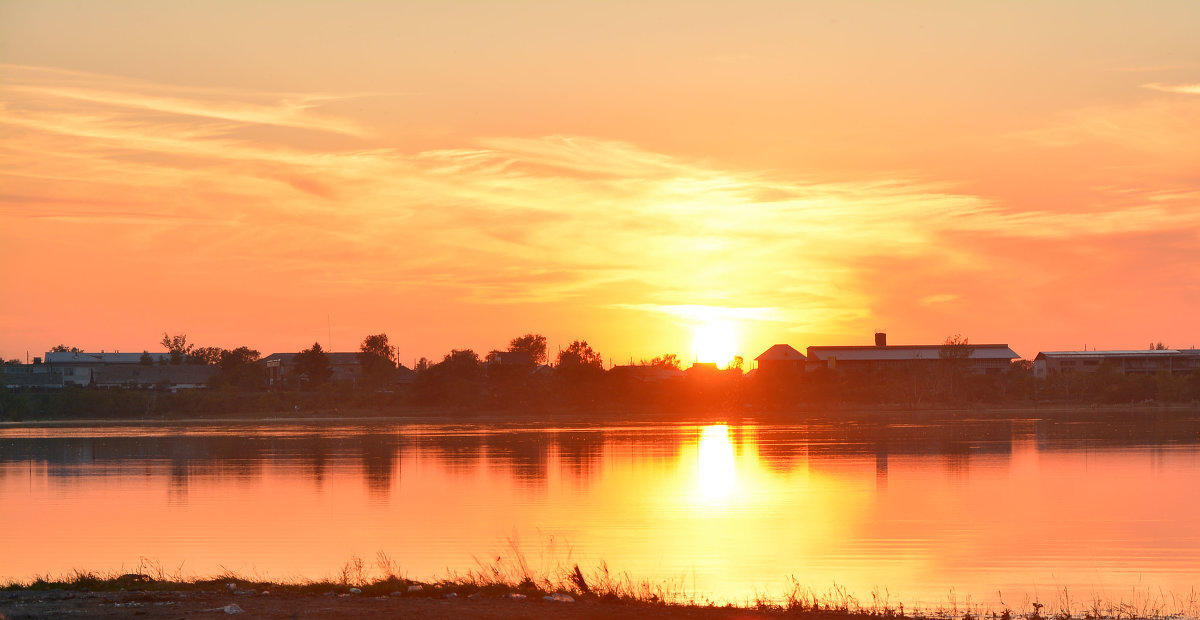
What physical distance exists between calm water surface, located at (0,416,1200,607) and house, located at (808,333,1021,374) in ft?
268

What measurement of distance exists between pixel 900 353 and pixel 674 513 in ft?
398

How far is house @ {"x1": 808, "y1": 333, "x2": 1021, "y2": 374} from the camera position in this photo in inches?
5497

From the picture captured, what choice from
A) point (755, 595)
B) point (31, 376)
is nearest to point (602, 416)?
point (31, 376)

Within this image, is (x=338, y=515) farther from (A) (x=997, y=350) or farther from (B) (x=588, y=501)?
(A) (x=997, y=350)

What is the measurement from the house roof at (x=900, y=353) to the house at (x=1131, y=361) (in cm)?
527

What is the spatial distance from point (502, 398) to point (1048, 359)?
7241cm

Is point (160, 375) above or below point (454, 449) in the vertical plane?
above

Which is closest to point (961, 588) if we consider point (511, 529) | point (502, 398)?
point (511, 529)

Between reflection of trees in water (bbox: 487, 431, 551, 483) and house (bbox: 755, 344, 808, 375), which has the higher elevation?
house (bbox: 755, 344, 808, 375)

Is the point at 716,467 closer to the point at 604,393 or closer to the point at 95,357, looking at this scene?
the point at 604,393

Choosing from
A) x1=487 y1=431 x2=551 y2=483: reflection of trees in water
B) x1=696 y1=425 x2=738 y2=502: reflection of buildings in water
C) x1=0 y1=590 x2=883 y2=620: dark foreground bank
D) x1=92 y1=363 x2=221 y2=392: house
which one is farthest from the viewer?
x1=92 y1=363 x2=221 y2=392: house

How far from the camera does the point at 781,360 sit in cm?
14112

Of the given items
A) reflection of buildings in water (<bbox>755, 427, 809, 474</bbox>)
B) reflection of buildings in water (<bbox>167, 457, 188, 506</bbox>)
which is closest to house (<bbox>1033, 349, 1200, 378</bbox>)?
reflection of buildings in water (<bbox>755, 427, 809, 474</bbox>)

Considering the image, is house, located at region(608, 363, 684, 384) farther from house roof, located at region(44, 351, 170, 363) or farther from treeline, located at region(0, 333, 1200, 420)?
house roof, located at region(44, 351, 170, 363)
